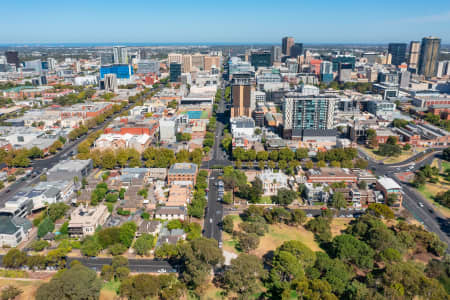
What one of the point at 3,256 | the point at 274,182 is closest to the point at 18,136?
the point at 3,256

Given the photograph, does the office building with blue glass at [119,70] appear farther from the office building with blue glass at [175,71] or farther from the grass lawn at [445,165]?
the grass lawn at [445,165]

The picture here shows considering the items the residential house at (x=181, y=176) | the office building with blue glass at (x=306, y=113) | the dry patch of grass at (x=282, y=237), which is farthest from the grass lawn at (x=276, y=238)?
the office building with blue glass at (x=306, y=113)

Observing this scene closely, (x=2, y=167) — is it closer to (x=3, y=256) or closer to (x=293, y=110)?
(x=3, y=256)

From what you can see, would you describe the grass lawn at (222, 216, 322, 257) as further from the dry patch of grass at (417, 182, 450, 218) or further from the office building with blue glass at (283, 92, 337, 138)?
the office building with blue glass at (283, 92, 337, 138)

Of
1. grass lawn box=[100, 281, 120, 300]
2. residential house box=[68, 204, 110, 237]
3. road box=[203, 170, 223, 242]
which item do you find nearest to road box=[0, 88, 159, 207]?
residential house box=[68, 204, 110, 237]

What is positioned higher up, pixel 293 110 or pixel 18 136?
pixel 293 110

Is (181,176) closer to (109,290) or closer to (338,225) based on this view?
(109,290)
